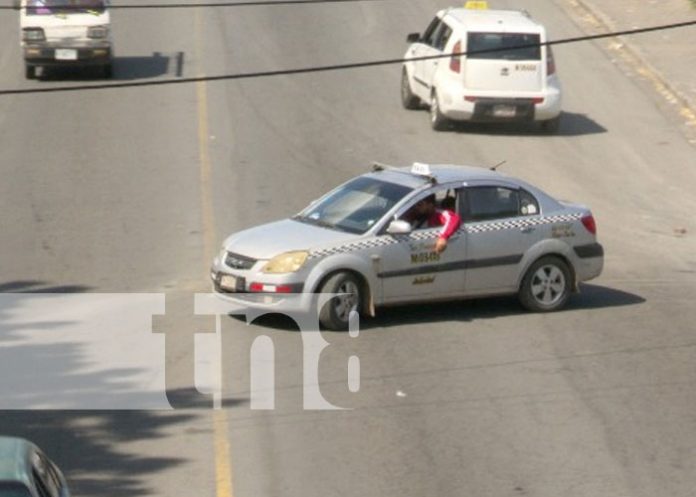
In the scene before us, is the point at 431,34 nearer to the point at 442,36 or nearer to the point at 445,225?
the point at 442,36

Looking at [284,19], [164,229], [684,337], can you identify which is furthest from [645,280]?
[284,19]

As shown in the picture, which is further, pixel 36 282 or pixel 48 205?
pixel 48 205

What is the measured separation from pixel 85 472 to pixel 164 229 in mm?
9405

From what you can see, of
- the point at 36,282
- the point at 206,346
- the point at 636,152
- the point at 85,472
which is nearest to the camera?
the point at 85,472

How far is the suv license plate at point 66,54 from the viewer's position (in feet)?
100.0

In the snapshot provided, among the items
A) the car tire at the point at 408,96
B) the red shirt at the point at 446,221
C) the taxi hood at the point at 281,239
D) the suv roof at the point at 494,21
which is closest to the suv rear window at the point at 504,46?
the suv roof at the point at 494,21

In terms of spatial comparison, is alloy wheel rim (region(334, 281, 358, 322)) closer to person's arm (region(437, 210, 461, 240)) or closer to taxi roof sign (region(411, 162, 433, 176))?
person's arm (region(437, 210, 461, 240))

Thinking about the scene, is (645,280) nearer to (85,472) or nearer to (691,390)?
(691,390)

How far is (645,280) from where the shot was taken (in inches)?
778

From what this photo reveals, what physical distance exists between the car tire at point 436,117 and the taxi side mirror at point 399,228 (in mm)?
10735

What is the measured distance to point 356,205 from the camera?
1755 cm

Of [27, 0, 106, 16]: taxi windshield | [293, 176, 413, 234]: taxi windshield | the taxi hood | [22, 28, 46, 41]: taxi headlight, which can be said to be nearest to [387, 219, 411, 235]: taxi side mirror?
[293, 176, 413, 234]: taxi windshield

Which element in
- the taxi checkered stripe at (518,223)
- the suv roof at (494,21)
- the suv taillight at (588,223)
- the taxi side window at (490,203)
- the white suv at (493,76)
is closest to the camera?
the taxi checkered stripe at (518,223)

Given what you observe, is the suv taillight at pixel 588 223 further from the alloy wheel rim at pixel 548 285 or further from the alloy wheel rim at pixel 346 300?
the alloy wheel rim at pixel 346 300
